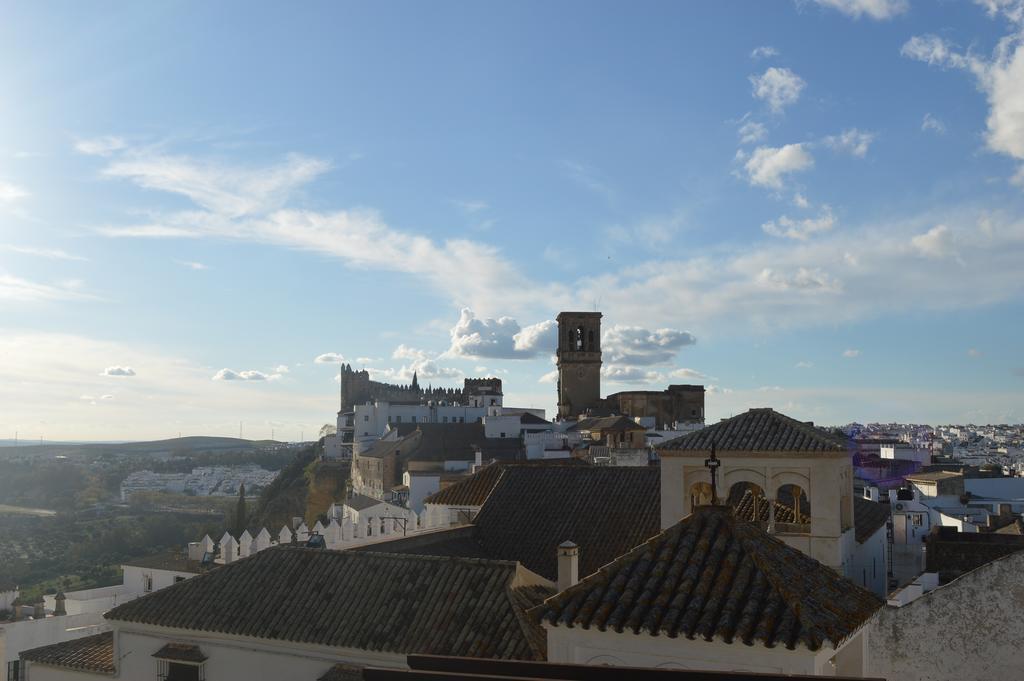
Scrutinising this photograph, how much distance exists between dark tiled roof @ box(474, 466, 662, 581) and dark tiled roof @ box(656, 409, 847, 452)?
367cm

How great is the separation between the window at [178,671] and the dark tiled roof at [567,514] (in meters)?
7.39

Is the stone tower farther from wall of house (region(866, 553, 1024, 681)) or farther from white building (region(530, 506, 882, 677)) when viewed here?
white building (region(530, 506, 882, 677))

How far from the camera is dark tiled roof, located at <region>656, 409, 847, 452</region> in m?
14.5

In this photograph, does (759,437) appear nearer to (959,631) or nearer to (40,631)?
(959,631)

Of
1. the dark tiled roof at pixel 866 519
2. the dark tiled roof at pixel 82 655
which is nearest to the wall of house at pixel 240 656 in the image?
the dark tiled roof at pixel 82 655

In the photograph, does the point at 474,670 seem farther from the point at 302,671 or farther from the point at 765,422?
the point at 765,422

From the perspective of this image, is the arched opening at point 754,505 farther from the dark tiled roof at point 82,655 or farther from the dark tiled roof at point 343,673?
the dark tiled roof at point 82,655

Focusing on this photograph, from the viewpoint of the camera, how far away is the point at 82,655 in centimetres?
1537

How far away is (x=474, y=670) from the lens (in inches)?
165

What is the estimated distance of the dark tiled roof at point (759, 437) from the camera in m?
14.5

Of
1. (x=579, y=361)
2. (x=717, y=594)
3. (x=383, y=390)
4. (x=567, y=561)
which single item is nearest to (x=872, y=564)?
(x=567, y=561)

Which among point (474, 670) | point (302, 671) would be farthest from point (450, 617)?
point (474, 670)

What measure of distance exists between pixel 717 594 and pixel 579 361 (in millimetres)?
68949

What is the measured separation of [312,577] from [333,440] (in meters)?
67.9
